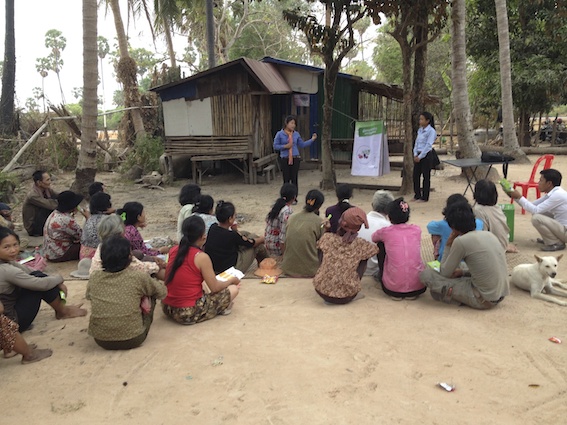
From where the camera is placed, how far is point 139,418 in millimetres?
2877

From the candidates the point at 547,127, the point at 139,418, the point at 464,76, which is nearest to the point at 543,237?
the point at 139,418

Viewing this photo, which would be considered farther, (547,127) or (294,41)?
(294,41)

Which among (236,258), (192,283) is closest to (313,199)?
(236,258)

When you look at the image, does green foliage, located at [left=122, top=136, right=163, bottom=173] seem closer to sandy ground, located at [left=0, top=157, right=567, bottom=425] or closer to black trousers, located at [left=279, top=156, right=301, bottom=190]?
black trousers, located at [left=279, top=156, right=301, bottom=190]

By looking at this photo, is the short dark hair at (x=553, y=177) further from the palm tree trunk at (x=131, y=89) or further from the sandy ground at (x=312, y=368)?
the palm tree trunk at (x=131, y=89)

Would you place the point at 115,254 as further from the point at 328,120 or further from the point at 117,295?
the point at 328,120

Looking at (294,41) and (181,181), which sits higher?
(294,41)

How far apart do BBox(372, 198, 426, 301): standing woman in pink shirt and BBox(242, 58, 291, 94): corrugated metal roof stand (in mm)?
7850

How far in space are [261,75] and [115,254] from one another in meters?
9.10

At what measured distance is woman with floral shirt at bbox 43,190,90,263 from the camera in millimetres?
5770

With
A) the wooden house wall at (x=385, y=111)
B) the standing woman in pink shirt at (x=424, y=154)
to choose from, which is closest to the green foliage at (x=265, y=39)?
the wooden house wall at (x=385, y=111)

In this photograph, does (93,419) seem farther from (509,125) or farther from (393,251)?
(509,125)

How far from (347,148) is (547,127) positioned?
13.2 meters

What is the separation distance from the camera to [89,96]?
380 inches
